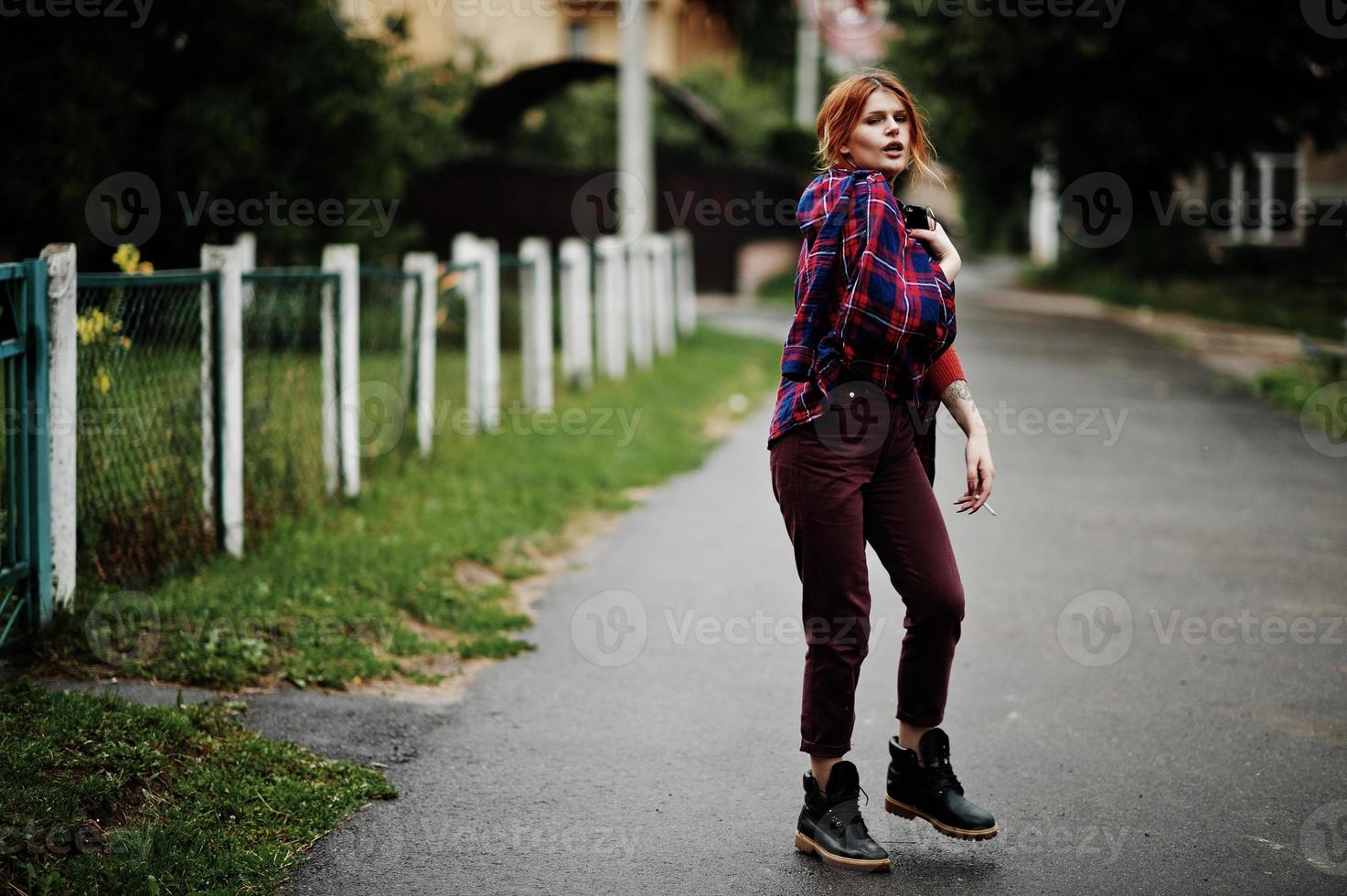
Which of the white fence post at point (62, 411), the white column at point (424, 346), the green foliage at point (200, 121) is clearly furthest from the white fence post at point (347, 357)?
the green foliage at point (200, 121)

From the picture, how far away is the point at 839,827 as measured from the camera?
150 inches

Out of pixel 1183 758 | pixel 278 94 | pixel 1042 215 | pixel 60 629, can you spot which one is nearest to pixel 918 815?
pixel 1183 758

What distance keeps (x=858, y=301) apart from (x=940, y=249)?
0.32m

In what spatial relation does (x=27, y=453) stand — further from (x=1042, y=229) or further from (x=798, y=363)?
(x=1042, y=229)

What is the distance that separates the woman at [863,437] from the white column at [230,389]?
11.7 feet

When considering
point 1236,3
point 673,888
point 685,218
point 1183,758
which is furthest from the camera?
point 685,218

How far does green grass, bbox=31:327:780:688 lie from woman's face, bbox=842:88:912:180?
280 centimetres

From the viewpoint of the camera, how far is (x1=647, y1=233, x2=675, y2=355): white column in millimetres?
16953

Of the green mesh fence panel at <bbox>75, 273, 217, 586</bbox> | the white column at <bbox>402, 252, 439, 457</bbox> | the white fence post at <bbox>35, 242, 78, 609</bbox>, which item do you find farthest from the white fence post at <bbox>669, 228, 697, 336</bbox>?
the white fence post at <bbox>35, 242, 78, 609</bbox>

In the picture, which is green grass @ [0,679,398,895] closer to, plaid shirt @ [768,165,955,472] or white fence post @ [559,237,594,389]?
plaid shirt @ [768,165,955,472]

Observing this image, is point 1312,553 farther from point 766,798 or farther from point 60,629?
point 60,629

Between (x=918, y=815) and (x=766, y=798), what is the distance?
0.52m

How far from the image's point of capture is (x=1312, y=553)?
762 centimetres

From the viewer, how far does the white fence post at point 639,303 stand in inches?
612
